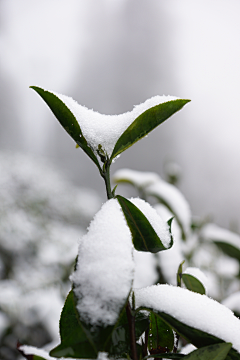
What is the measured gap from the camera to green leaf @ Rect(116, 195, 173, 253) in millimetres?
300

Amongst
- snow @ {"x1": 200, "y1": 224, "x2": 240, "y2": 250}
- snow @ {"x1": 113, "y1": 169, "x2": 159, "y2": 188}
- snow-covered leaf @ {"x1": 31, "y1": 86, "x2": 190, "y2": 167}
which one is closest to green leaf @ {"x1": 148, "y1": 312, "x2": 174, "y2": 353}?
snow-covered leaf @ {"x1": 31, "y1": 86, "x2": 190, "y2": 167}

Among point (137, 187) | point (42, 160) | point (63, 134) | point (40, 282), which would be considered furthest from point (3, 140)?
point (137, 187)

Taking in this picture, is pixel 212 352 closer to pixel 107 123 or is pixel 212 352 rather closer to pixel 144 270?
pixel 107 123

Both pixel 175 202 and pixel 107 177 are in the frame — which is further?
pixel 175 202

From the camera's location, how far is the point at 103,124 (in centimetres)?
34

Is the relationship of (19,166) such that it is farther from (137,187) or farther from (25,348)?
(25,348)

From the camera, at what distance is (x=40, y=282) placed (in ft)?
6.56

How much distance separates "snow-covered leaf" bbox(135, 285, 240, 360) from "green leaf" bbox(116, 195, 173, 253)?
0.05 meters

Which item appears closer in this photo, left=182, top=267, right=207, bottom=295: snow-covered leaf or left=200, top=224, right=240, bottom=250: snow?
left=182, top=267, right=207, bottom=295: snow-covered leaf

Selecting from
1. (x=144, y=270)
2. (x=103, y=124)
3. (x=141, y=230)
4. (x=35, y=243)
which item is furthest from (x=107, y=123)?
(x=35, y=243)

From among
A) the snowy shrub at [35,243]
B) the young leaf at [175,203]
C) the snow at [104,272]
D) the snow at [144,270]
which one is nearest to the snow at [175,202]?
the young leaf at [175,203]

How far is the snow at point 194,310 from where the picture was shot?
0.26 metres

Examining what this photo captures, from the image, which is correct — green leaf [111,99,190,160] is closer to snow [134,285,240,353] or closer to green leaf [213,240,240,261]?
snow [134,285,240,353]

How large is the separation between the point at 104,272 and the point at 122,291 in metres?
0.02
